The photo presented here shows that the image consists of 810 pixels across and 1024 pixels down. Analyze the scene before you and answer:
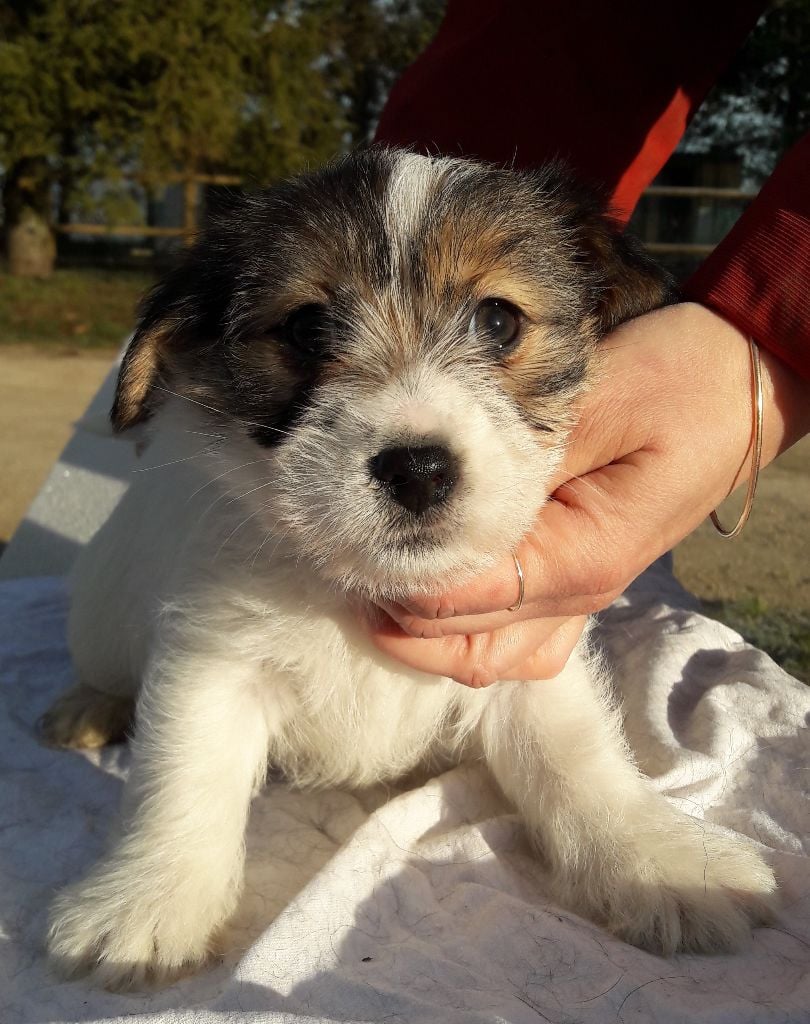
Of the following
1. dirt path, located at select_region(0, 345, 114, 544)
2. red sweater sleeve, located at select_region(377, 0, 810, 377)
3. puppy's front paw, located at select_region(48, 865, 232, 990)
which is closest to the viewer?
puppy's front paw, located at select_region(48, 865, 232, 990)

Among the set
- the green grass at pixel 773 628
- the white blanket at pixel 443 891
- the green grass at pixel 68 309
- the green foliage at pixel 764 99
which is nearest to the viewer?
the white blanket at pixel 443 891

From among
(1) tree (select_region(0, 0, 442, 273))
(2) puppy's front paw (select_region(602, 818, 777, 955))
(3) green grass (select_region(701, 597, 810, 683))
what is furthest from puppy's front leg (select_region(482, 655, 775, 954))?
(1) tree (select_region(0, 0, 442, 273))

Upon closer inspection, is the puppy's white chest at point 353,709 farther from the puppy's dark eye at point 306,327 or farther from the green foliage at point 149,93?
the green foliage at point 149,93

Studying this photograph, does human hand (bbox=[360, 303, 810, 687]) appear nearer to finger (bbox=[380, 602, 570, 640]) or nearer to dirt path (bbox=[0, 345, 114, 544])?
finger (bbox=[380, 602, 570, 640])

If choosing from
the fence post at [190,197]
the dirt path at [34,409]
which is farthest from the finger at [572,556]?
the fence post at [190,197]

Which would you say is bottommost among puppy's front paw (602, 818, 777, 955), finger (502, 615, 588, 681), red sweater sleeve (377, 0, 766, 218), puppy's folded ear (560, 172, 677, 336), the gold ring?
puppy's front paw (602, 818, 777, 955)

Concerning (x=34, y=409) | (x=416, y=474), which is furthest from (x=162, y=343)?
(x=34, y=409)

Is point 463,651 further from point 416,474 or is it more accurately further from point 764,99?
point 764,99
